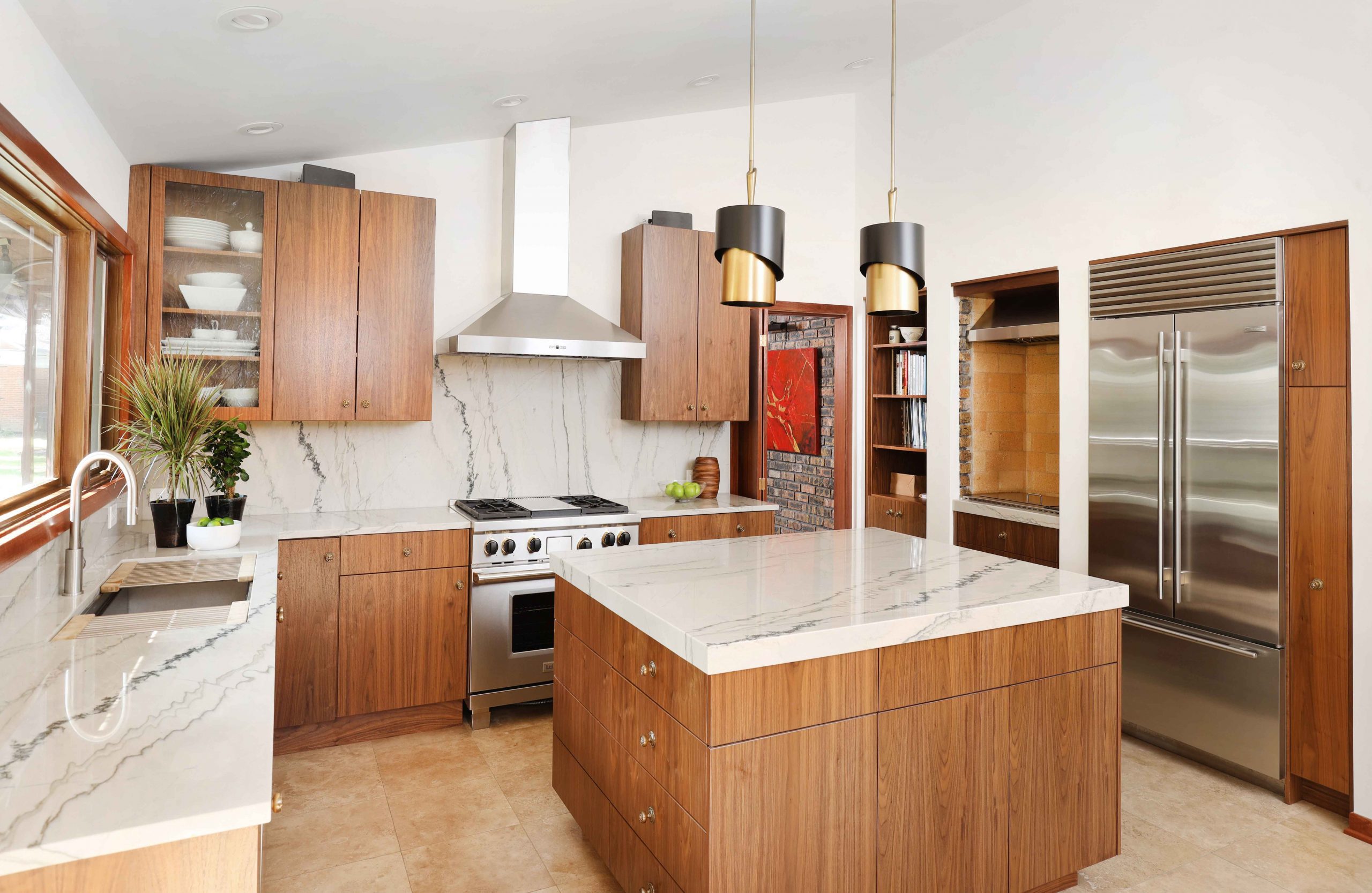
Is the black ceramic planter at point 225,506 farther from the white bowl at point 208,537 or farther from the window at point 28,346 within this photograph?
the window at point 28,346

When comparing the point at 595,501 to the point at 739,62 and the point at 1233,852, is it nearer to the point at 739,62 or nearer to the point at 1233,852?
the point at 739,62

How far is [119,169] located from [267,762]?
2.91m

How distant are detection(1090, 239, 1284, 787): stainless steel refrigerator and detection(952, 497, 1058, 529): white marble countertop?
0.29 m

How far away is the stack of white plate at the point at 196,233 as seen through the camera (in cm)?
342

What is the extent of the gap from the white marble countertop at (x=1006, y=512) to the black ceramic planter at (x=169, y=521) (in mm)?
3624

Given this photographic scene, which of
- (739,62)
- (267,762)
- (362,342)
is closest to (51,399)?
(362,342)

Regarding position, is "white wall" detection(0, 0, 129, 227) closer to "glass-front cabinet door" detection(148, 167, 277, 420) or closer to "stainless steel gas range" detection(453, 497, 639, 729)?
"glass-front cabinet door" detection(148, 167, 277, 420)

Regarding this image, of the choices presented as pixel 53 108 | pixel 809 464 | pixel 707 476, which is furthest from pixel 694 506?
pixel 53 108

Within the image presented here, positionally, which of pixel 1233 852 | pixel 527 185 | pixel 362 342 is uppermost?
pixel 527 185

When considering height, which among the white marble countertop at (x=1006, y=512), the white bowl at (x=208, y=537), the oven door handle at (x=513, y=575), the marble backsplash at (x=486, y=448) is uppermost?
the marble backsplash at (x=486, y=448)

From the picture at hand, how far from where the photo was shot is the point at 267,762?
1201 millimetres

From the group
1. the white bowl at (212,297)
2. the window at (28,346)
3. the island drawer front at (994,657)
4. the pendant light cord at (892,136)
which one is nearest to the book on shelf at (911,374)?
the pendant light cord at (892,136)

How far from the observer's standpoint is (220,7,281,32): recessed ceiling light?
6.89 feet

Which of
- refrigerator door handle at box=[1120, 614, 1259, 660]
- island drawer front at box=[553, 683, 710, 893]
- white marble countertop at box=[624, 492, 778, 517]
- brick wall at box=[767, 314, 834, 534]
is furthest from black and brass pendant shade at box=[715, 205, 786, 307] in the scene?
brick wall at box=[767, 314, 834, 534]
